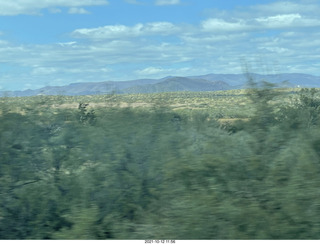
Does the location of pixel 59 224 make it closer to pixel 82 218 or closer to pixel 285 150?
pixel 82 218

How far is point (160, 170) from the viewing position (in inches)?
369

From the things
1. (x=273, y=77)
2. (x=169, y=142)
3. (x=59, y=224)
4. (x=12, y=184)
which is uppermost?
(x=273, y=77)

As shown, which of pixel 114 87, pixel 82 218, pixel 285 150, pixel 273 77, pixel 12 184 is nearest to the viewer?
pixel 82 218

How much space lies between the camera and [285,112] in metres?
10.5

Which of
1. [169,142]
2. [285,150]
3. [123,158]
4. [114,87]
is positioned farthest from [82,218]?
[114,87]

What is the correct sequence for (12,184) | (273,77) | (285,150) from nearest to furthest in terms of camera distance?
(285,150) → (12,184) → (273,77)

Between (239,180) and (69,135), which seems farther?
(69,135)

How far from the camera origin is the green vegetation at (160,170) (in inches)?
295

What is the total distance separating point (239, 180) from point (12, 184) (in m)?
4.87

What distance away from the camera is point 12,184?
9602mm

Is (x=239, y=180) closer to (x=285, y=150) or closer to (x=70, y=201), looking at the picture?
(x=285, y=150)

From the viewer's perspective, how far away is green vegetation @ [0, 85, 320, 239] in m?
7.50

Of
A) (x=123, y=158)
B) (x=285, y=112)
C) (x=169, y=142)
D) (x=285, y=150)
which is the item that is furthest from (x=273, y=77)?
(x=123, y=158)

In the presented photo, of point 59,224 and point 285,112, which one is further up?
point 285,112
